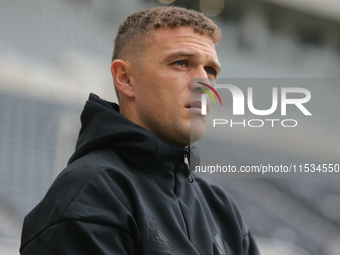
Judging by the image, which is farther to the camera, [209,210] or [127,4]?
[127,4]

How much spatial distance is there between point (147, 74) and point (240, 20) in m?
4.76

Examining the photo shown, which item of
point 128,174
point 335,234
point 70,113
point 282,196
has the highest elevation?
point 70,113

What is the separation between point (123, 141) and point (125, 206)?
0.15 metres

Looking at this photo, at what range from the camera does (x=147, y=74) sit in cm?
87

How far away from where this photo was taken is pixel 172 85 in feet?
2.77

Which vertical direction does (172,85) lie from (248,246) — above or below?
above

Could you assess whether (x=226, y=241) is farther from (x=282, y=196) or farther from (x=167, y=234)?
(x=282, y=196)

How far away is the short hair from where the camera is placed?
0.90 meters

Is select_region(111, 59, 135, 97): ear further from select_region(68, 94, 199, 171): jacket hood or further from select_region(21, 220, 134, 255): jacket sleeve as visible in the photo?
select_region(21, 220, 134, 255): jacket sleeve

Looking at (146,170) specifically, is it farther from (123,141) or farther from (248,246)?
(248,246)

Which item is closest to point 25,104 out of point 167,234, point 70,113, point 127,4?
point 70,113

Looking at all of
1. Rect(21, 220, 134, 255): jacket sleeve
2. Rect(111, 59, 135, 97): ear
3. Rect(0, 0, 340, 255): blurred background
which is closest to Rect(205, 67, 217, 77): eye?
Rect(111, 59, 135, 97): ear

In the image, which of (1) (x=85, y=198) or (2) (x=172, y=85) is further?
(2) (x=172, y=85)

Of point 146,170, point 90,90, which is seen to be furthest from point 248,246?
point 90,90
